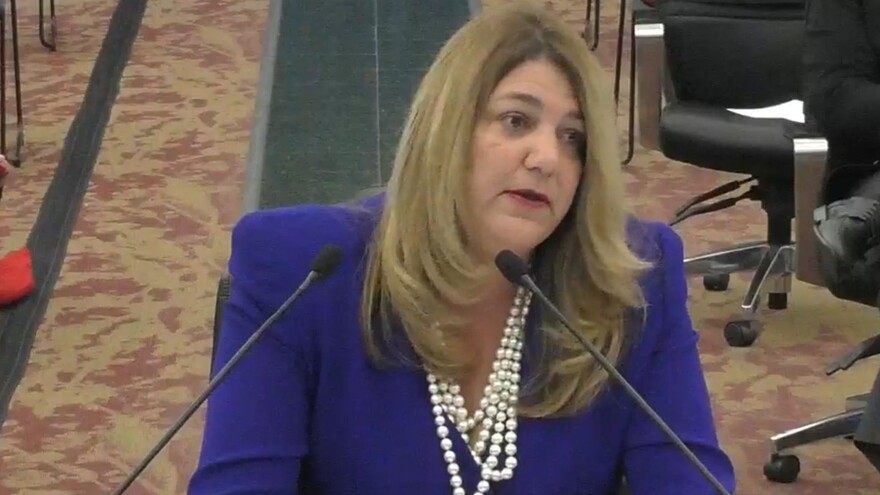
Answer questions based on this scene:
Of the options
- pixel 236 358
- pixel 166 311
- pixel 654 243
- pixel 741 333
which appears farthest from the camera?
pixel 166 311

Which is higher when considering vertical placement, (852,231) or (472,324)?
(472,324)

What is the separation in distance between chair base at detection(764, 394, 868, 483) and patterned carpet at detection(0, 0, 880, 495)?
0.03 metres

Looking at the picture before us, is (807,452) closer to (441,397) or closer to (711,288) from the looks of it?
(711,288)

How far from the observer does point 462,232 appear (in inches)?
58.7

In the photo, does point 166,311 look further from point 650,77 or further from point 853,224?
point 853,224

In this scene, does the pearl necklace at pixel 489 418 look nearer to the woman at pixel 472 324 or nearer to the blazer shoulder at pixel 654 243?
the woman at pixel 472 324

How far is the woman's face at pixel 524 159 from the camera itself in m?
1.46

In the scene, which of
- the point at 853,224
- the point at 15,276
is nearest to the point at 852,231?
the point at 853,224

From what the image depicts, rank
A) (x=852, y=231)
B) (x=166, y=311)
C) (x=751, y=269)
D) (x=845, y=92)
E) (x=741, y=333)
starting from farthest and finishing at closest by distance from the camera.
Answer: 1. (x=751, y=269)
2. (x=166, y=311)
3. (x=741, y=333)
4. (x=845, y=92)
5. (x=852, y=231)

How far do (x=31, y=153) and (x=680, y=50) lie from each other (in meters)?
2.11

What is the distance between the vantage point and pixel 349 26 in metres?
6.59

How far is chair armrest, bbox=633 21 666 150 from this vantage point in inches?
147

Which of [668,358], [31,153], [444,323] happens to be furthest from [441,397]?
[31,153]

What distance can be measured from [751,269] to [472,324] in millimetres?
2390
